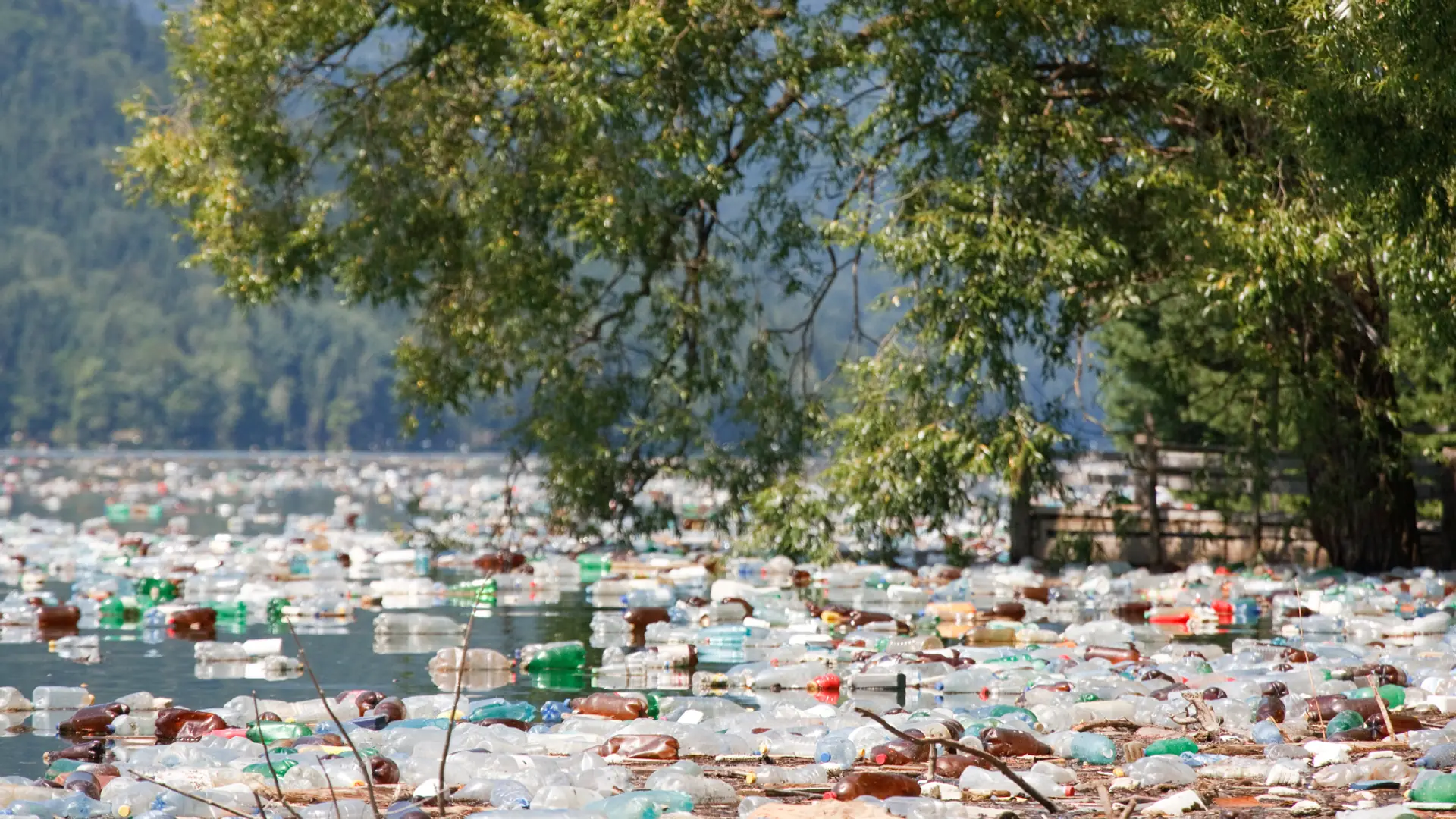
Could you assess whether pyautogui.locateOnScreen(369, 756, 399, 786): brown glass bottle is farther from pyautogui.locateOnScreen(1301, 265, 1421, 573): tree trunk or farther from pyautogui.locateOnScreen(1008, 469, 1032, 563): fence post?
pyautogui.locateOnScreen(1008, 469, 1032, 563): fence post

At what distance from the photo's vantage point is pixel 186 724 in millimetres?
5500

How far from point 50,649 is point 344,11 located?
723cm

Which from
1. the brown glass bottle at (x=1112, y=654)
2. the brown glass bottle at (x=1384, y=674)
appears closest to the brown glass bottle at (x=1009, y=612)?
the brown glass bottle at (x=1112, y=654)

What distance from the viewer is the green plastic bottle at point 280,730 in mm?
5416

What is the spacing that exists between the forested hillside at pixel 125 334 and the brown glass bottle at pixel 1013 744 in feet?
368

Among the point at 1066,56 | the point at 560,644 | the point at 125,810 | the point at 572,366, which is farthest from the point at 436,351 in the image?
the point at 125,810

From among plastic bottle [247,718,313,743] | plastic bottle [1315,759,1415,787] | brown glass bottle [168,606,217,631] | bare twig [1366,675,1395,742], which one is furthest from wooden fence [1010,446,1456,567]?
plastic bottle [247,718,313,743]

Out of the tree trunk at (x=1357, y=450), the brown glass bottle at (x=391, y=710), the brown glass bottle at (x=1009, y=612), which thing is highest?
the tree trunk at (x=1357, y=450)

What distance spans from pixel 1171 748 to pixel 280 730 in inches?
118

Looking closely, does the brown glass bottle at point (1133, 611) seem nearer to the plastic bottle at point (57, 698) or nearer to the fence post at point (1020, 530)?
the fence post at point (1020, 530)

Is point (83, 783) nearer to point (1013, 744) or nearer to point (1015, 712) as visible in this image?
point (1013, 744)

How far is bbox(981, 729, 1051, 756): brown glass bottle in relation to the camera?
5.15 meters

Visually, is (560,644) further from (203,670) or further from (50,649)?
(50,649)

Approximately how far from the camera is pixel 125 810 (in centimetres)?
413
